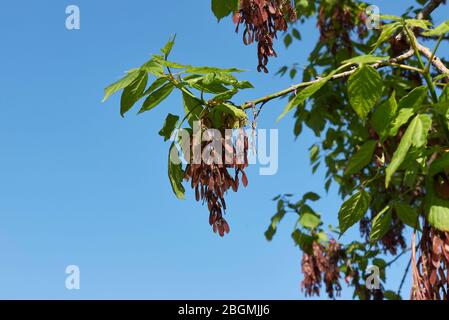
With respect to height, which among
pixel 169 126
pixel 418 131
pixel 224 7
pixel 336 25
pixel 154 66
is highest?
pixel 336 25

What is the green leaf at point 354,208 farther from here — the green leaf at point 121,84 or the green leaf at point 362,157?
the green leaf at point 121,84

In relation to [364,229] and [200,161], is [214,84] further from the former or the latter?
[364,229]

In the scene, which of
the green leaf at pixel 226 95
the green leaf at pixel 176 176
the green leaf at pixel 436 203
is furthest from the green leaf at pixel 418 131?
the green leaf at pixel 176 176

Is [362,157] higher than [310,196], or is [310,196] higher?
[310,196]

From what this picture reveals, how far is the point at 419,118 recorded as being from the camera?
126cm

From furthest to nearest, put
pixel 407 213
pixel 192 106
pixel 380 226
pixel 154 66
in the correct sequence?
pixel 407 213 < pixel 380 226 < pixel 192 106 < pixel 154 66

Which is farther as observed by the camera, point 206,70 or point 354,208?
point 354,208

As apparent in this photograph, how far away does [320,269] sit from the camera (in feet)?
13.7

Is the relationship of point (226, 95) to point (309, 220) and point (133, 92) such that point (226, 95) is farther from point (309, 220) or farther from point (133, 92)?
point (309, 220)

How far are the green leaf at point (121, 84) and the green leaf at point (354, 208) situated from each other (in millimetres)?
649

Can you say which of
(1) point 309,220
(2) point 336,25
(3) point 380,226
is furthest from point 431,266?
(2) point 336,25

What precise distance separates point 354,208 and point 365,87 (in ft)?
1.24

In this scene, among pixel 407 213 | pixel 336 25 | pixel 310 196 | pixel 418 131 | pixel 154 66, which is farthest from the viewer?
pixel 310 196

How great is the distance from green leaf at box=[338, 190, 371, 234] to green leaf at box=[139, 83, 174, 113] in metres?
0.56
